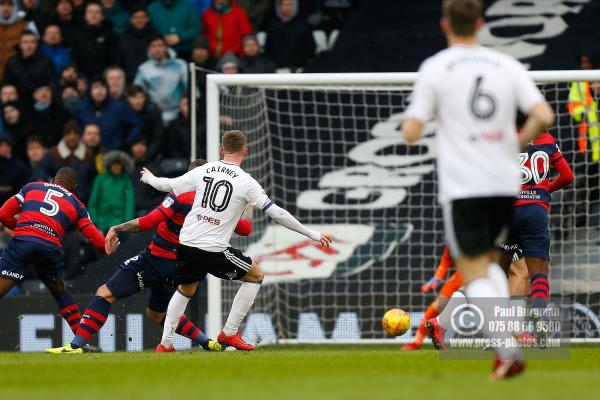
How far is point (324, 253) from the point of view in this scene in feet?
46.9

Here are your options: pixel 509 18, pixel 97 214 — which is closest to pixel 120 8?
pixel 97 214

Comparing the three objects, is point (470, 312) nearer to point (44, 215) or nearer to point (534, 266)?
point (534, 266)

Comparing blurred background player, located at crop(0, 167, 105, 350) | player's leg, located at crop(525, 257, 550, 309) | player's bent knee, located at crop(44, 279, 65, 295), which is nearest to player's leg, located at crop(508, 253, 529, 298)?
player's leg, located at crop(525, 257, 550, 309)

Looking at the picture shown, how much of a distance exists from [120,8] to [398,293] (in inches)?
259

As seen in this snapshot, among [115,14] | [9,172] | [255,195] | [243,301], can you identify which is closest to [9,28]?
[115,14]

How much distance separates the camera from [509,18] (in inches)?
666

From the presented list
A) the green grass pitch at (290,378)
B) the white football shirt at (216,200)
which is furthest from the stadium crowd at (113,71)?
the green grass pitch at (290,378)

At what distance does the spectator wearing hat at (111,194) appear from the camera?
14219 millimetres

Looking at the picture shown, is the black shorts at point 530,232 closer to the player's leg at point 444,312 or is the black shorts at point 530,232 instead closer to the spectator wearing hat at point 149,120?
the player's leg at point 444,312

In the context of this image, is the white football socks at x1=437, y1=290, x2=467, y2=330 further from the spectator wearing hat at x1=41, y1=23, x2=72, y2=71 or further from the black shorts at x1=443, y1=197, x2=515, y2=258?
the spectator wearing hat at x1=41, y1=23, x2=72, y2=71

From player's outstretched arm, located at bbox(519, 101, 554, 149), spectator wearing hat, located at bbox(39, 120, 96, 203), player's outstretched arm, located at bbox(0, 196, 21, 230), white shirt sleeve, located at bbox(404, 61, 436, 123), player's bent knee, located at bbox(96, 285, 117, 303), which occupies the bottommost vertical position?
player's bent knee, located at bbox(96, 285, 117, 303)

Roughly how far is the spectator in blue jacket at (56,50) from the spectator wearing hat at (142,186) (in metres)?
2.25

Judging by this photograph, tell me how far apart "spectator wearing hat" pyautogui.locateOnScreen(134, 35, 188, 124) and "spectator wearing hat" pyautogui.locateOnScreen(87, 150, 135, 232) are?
73.4 inches

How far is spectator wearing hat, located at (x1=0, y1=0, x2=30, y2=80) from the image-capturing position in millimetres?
17297
